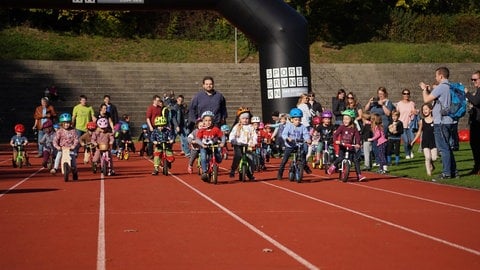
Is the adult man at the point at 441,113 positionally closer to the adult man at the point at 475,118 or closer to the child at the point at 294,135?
the adult man at the point at 475,118

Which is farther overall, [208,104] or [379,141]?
[379,141]

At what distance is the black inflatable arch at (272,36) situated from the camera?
26719 millimetres

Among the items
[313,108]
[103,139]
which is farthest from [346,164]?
[313,108]

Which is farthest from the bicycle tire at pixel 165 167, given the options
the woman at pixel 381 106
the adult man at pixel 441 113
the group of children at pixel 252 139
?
the woman at pixel 381 106

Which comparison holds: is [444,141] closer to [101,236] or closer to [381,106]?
[381,106]

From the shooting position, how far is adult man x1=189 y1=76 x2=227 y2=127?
59.9ft

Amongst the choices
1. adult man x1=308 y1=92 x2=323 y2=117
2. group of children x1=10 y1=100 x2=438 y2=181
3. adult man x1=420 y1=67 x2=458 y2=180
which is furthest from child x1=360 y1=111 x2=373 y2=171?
adult man x1=420 y1=67 x2=458 y2=180

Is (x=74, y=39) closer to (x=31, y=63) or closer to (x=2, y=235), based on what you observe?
(x=31, y=63)

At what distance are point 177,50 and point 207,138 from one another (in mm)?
37683

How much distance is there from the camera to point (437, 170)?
776 inches

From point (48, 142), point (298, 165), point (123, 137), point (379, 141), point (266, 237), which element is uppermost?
point (123, 137)

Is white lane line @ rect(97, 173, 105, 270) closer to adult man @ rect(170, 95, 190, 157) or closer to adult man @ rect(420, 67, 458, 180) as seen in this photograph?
adult man @ rect(420, 67, 458, 180)

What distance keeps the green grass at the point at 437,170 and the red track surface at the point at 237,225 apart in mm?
757

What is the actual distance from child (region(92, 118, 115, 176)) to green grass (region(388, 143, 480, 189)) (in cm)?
633
